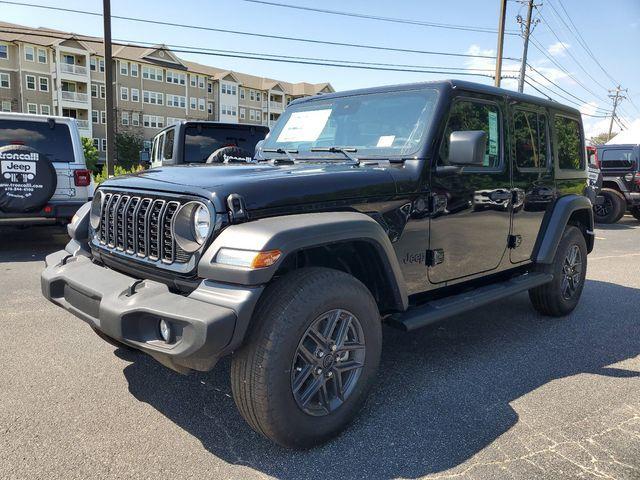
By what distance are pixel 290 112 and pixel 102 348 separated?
7.86 ft

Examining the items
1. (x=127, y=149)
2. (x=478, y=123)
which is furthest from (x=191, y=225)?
(x=127, y=149)

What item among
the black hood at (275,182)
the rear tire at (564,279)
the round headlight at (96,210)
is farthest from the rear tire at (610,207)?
the round headlight at (96,210)

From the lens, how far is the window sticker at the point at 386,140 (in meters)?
3.54

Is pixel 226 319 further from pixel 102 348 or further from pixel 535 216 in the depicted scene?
pixel 535 216

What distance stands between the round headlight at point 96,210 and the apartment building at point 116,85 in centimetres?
4091

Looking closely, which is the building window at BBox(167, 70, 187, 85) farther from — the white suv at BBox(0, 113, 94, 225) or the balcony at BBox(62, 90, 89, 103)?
the white suv at BBox(0, 113, 94, 225)

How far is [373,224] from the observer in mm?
2830

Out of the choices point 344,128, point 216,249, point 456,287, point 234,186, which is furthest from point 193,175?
point 456,287

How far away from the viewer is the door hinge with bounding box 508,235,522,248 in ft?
13.8

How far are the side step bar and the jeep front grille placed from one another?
1382 mm

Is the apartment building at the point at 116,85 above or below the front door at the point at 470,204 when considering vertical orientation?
above

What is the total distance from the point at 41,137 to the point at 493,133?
261 inches

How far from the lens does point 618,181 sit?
1466cm

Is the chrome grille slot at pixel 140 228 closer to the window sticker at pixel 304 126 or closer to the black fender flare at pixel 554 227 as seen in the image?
the window sticker at pixel 304 126
